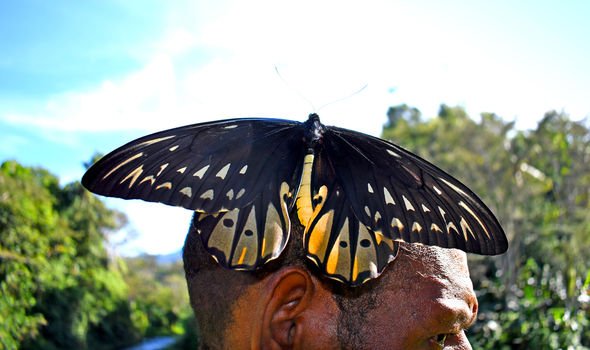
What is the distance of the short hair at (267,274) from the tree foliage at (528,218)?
3.79 meters

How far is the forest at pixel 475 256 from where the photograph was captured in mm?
7035

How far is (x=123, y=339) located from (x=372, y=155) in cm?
3608

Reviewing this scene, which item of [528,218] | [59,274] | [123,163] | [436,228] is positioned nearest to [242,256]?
[123,163]

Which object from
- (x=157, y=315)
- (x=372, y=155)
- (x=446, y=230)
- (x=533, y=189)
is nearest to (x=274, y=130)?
(x=372, y=155)

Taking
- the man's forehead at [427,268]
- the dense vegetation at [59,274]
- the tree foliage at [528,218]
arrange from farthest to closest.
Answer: the dense vegetation at [59,274]
the tree foliage at [528,218]
the man's forehead at [427,268]

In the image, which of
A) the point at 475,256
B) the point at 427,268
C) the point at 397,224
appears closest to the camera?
the point at 397,224

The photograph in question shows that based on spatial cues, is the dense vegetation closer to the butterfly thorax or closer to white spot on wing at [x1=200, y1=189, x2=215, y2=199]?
white spot on wing at [x1=200, y1=189, x2=215, y2=199]

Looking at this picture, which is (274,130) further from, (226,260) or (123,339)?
(123,339)

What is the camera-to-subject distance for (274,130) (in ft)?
5.10

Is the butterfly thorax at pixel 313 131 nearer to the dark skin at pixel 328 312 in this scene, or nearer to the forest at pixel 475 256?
the dark skin at pixel 328 312

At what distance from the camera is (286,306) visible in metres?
1.54

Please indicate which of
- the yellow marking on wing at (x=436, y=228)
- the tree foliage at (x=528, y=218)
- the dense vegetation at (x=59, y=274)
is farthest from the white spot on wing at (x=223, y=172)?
the dense vegetation at (x=59, y=274)

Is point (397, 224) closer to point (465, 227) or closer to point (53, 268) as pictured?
point (465, 227)

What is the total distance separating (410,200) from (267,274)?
426 millimetres
